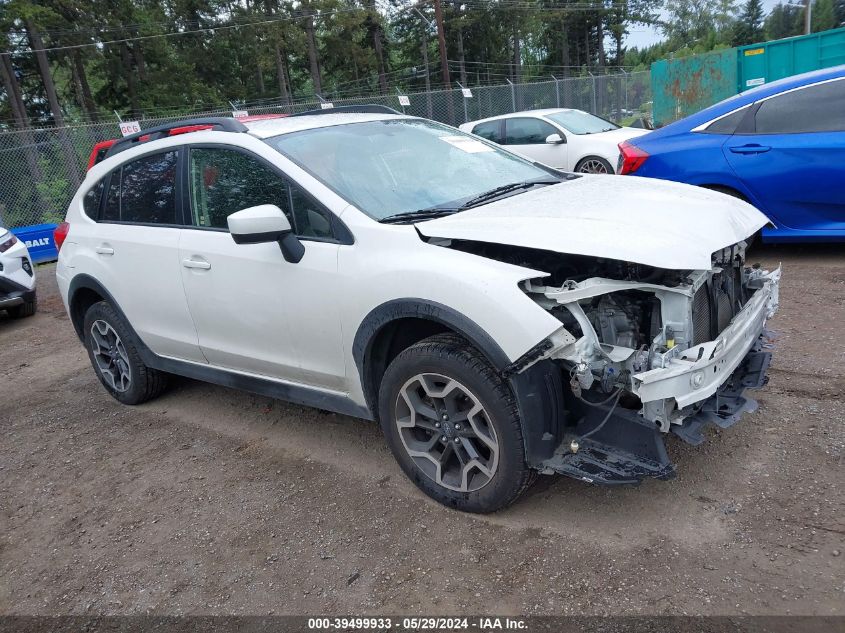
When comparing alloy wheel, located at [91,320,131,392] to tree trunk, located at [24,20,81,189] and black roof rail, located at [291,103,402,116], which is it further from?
tree trunk, located at [24,20,81,189]

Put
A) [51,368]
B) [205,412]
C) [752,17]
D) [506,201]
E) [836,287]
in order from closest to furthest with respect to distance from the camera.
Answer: [506,201] < [205,412] < [836,287] < [51,368] < [752,17]

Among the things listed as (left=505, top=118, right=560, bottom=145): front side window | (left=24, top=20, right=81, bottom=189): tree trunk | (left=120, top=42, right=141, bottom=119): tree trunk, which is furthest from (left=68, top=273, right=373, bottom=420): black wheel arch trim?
(left=120, top=42, right=141, bottom=119): tree trunk

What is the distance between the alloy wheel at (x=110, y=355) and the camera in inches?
189

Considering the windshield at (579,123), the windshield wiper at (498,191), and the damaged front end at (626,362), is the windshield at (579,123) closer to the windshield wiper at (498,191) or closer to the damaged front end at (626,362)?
the windshield wiper at (498,191)

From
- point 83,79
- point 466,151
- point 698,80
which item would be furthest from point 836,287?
point 83,79

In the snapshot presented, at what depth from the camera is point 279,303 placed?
11.4 feet

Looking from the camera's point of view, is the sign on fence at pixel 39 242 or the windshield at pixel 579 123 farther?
the windshield at pixel 579 123

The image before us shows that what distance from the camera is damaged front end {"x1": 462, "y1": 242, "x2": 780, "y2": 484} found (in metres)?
2.60

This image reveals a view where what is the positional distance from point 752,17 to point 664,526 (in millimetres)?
76859

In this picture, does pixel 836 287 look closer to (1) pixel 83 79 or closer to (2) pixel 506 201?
(2) pixel 506 201

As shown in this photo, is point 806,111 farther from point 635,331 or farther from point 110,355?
point 110,355

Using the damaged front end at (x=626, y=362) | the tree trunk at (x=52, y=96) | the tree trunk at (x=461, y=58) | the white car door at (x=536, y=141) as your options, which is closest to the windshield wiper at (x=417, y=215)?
the damaged front end at (x=626, y=362)

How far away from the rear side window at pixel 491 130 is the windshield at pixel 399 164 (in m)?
9.18

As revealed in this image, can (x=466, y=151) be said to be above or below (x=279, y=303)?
above
